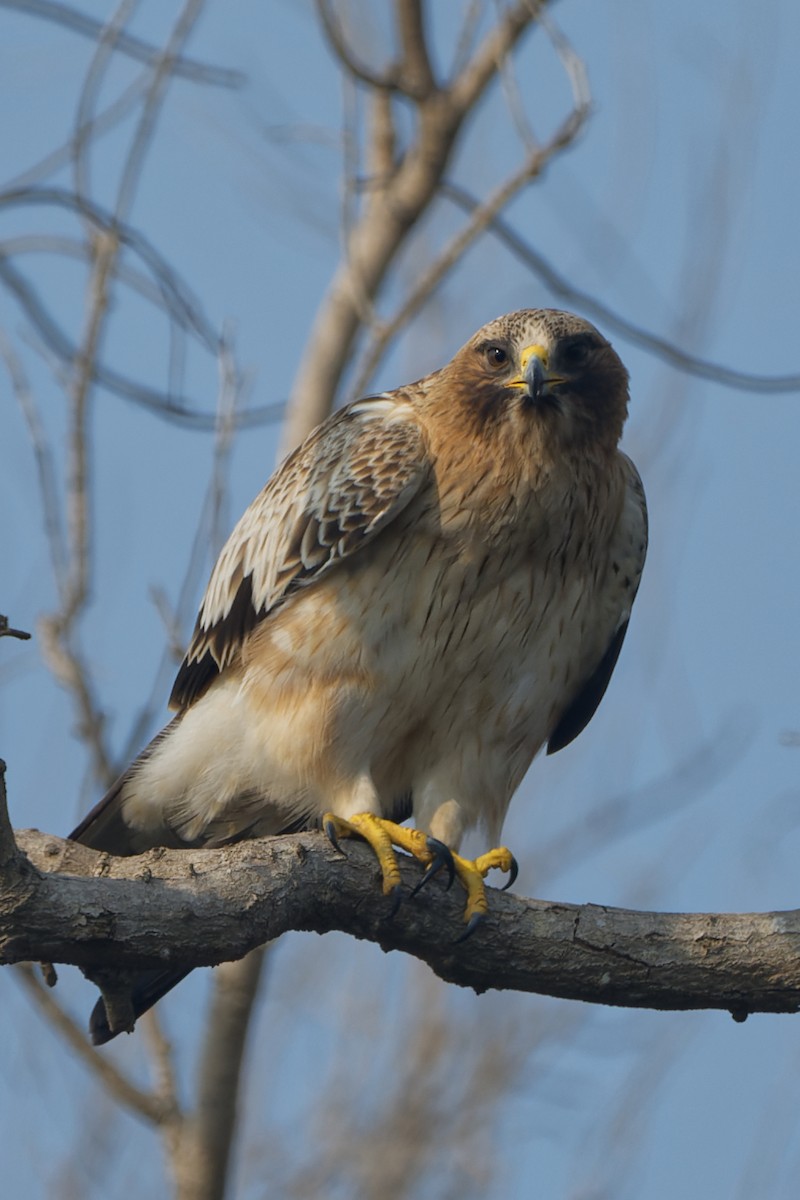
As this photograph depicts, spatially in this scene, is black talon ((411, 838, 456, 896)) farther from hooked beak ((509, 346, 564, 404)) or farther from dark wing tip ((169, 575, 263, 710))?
hooked beak ((509, 346, 564, 404))

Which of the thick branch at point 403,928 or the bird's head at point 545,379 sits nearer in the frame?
the thick branch at point 403,928

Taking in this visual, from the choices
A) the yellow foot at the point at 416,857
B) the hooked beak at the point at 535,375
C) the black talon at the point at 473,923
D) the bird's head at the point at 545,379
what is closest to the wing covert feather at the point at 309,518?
the bird's head at the point at 545,379

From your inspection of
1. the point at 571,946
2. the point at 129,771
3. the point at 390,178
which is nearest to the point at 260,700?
the point at 129,771

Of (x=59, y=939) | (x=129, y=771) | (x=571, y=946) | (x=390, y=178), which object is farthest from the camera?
(x=390, y=178)

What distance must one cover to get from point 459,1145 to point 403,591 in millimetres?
4745

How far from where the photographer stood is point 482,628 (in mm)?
5250

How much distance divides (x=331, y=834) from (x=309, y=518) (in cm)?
118

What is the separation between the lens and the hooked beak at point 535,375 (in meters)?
5.21

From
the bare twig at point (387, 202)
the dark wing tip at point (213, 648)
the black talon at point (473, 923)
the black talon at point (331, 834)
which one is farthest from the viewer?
the bare twig at point (387, 202)

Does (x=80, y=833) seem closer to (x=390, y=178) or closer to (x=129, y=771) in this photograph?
(x=129, y=771)

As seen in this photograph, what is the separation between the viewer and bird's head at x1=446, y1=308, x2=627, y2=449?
534 centimetres

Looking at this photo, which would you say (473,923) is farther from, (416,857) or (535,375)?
(535,375)

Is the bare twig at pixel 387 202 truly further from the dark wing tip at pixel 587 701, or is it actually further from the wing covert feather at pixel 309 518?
the dark wing tip at pixel 587 701

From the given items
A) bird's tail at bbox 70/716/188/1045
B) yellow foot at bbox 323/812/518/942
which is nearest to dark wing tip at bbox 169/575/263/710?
bird's tail at bbox 70/716/188/1045
